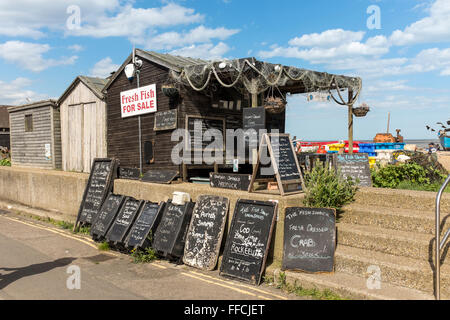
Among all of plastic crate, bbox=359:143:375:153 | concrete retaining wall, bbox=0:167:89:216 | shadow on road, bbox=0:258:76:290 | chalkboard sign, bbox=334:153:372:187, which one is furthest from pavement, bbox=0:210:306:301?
plastic crate, bbox=359:143:375:153

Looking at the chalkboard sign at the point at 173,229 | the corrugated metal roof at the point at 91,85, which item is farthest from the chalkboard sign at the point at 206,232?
the corrugated metal roof at the point at 91,85

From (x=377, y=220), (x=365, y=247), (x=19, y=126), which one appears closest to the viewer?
(x=365, y=247)

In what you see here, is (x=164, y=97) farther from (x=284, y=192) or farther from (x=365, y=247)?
(x=365, y=247)

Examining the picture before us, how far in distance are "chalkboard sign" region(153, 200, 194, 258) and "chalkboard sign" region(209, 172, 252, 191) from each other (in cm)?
81

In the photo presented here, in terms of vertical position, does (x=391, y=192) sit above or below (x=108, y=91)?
below

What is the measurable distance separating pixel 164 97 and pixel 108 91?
10.1ft

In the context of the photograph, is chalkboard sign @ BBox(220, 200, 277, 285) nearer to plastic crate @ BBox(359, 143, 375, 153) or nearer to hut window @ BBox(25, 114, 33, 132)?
hut window @ BBox(25, 114, 33, 132)

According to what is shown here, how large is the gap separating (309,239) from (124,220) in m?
4.26

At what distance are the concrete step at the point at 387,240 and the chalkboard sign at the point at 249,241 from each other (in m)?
1.19

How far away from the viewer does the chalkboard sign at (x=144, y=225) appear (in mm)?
7522

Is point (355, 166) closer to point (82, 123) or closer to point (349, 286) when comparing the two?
point (349, 286)
